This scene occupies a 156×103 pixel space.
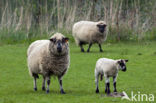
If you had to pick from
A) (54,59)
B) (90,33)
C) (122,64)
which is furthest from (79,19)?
(122,64)

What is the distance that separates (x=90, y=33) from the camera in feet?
67.8

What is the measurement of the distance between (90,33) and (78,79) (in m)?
8.17

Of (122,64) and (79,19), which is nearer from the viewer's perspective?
(122,64)

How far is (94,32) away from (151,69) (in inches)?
251

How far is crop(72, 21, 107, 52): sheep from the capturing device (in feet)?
66.9

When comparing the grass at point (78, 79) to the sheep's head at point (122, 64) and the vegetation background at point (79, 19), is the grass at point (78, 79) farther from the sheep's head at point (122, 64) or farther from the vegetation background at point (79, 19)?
the vegetation background at point (79, 19)

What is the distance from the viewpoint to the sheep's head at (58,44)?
10148 mm

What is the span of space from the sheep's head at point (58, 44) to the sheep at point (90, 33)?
9.91 metres

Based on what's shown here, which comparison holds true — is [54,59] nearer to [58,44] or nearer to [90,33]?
[58,44]

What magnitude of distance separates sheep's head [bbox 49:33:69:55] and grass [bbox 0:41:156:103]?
97cm

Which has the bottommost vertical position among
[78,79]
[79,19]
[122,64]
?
[78,79]

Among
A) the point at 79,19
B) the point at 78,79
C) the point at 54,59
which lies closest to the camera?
the point at 54,59

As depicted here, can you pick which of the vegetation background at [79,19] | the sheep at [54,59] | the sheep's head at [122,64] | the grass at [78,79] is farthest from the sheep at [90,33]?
the sheep's head at [122,64]

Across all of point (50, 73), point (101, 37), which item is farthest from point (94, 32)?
point (50, 73)
